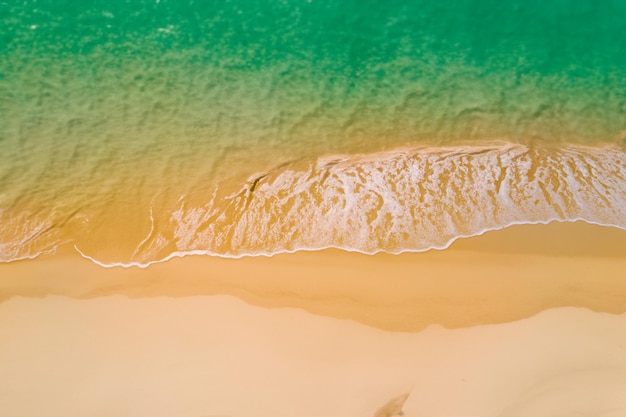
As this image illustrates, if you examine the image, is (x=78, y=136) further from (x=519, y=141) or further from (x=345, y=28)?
(x=519, y=141)

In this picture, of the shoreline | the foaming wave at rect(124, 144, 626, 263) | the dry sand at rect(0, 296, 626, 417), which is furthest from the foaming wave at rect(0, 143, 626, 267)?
the dry sand at rect(0, 296, 626, 417)

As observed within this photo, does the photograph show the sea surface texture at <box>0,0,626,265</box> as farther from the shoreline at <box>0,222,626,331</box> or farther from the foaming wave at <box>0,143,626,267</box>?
the shoreline at <box>0,222,626,331</box>

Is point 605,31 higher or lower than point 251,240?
higher

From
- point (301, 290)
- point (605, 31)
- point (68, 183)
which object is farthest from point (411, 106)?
point (68, 183)

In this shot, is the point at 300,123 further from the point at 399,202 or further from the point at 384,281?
the point at 384,281

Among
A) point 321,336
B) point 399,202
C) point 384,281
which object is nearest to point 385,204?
point 399,202

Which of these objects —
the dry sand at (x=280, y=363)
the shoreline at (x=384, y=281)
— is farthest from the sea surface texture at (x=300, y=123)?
the dry sand at (x=280, y=363)

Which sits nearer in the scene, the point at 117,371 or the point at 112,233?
the point at 117,371
